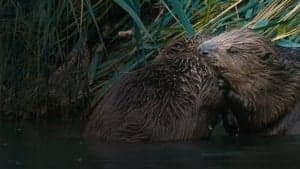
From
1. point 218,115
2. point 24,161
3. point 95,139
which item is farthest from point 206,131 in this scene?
point 24,161

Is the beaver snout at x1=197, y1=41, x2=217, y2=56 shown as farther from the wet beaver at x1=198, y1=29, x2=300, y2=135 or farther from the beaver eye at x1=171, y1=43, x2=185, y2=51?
the beaver eye at x1=171, y1=43, x2=185, y2=51

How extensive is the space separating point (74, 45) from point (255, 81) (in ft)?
6.55

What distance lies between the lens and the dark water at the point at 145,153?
20.1 feet

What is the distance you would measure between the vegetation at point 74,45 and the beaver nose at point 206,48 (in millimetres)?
874

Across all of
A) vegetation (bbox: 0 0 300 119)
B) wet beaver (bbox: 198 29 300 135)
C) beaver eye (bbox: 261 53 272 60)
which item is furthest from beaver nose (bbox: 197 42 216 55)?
vegetation (bbox: 0 0 300 119)

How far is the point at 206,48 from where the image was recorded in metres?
7.30

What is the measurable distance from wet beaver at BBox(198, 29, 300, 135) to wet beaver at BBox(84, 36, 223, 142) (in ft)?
0.43

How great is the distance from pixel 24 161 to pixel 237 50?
172cm

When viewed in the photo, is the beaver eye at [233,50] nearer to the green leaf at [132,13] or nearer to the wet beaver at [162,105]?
the wet beaver at [162,105]

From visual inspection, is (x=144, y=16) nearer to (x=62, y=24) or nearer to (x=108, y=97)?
(x=62, y=24)

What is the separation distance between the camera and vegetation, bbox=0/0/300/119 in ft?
27.4

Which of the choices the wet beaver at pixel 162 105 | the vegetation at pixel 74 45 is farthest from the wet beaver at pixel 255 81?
the vegetation at pixel 74 45

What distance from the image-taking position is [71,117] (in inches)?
336

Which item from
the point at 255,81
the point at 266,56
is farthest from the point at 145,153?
the point at 266,56
